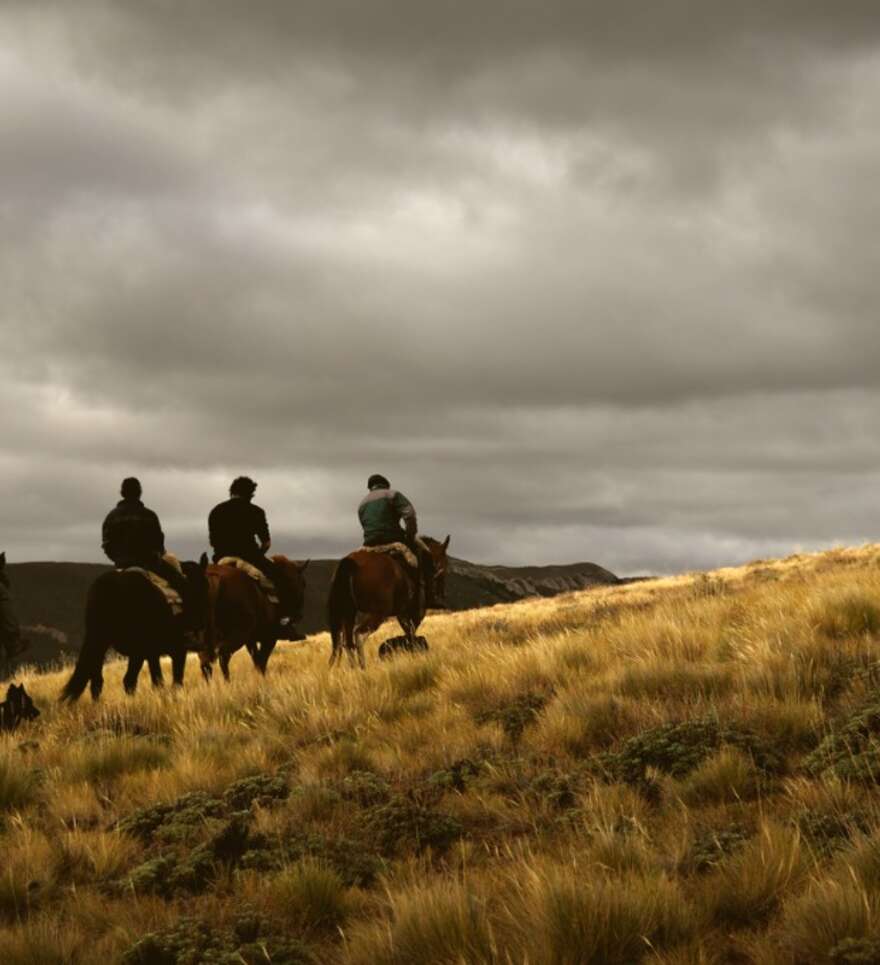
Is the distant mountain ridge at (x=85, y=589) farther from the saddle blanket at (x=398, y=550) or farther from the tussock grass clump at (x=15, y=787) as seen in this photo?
the tussock grass clump at (x=15, y=787)

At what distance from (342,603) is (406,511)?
1.73m

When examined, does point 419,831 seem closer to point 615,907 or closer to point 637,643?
point 615,907

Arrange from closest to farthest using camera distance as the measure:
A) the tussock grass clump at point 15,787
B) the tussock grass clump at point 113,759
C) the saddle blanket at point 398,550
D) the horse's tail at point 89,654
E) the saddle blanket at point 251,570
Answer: the tussock grass clump at point 15,787
the tussock grass clump at point 113,759
the horse's tail at point 89,654
the saddle blanket at point 251,570
the saddle blanket at point 398,550

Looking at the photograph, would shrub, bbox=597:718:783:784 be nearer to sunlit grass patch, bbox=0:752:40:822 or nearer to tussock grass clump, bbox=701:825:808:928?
tussock grass clump, bbox=701:825:808:928

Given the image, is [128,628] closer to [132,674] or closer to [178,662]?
[132,674]

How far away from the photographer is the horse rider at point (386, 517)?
658 inches

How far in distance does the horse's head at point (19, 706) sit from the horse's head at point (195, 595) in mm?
3179

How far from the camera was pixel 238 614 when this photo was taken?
1587 cm

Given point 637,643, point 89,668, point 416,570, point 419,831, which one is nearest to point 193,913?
point 419,831

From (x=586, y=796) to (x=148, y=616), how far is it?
29.3 ft

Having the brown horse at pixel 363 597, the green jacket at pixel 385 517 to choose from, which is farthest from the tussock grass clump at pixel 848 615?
the green jacket at pixel 385 517

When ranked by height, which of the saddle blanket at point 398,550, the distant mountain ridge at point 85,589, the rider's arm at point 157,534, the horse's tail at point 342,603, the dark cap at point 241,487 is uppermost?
the dark cap at point 241,487

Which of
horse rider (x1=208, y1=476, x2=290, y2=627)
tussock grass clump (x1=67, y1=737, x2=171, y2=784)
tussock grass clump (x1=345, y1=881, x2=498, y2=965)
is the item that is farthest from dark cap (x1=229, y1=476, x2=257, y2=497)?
tussock grass clump (x1=345, y1=881, x2=498, y2=965)

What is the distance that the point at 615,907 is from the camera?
14.1 feet
